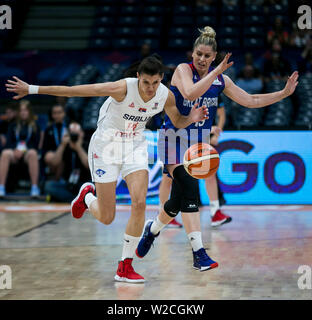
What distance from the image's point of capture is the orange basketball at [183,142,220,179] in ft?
17.9

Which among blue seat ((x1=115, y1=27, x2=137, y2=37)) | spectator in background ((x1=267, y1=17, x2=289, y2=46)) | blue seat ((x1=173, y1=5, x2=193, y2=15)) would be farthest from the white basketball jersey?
blue seat ((x1=173, y1=5, x2=193, y2=15))

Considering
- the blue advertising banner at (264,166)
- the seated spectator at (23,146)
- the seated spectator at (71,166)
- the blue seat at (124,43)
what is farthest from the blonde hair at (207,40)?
the blue seat at (124,43)

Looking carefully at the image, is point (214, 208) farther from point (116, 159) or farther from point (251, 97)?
point (116, 159)

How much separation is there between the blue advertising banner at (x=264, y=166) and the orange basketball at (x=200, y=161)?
450 cm

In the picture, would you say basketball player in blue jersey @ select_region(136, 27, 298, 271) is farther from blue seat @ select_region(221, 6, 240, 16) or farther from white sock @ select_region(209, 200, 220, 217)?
blue seat @ select_region(221, 6, 240, 16)

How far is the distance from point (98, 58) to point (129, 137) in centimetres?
1040

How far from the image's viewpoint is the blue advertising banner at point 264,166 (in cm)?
1002

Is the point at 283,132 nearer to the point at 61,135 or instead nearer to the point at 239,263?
the point at 61,135

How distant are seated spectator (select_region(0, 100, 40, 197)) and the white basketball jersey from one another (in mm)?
5552

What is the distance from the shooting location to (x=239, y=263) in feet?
19.5

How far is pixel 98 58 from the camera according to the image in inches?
611

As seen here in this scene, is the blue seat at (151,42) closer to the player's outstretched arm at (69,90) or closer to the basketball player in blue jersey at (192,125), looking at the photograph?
the basketball player in blue jersey at (192,125)

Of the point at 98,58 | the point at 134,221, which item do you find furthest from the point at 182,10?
the point at 134,221
